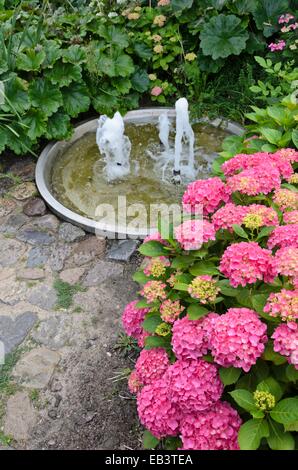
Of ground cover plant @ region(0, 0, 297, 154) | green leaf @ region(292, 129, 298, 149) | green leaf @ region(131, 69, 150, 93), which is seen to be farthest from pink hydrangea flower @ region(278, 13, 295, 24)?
green leaf @ region(292, 129, 298, 149)

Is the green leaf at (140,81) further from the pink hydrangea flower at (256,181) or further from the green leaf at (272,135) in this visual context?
the pink hydrangea flower at (256,181)

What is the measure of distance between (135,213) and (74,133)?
1041 mm

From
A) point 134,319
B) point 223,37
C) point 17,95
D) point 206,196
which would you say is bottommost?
point 134,319

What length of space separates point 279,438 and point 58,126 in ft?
9.27

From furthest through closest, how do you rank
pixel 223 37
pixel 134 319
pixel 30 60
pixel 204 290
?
pixel 223 37 < pixel 30 60 < pixel 134 319 < pixel 204 290

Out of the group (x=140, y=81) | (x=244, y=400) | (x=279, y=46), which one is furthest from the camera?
(x=140, y=81)

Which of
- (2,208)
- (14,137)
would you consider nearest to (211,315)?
(2,208)

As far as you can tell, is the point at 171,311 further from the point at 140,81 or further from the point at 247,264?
the point at 140,81

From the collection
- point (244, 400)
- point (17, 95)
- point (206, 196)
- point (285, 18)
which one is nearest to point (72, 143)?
point (17, 95)

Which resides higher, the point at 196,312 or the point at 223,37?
the point at 196,312

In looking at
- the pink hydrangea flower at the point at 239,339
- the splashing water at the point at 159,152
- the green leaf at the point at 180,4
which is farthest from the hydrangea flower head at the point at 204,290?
the green leaf at the point at 180,4

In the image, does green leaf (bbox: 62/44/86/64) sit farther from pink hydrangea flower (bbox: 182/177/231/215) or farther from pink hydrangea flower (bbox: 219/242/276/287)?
pink hydrangea flower (bbox: 219/242/276/287)

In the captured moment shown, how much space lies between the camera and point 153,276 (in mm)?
1914

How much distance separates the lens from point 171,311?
5.75ft
